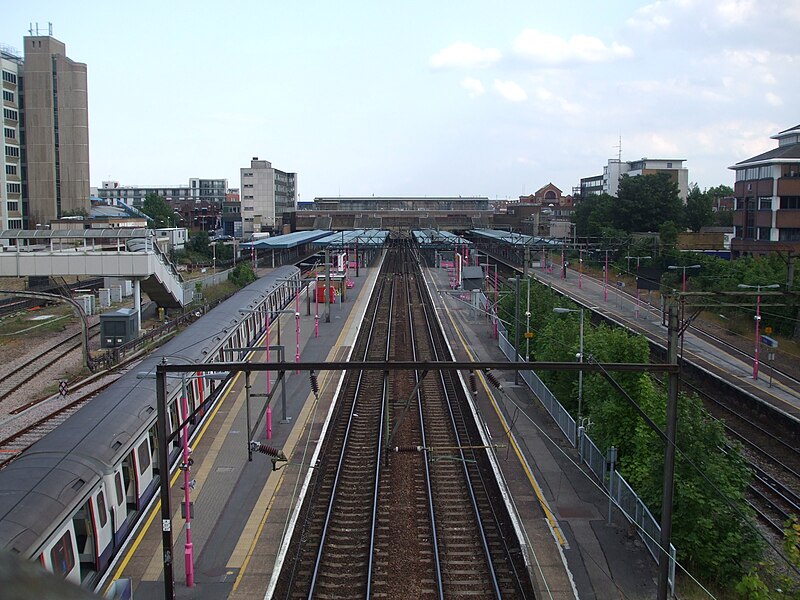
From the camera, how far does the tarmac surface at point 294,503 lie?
469 inches

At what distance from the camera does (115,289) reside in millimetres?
45906

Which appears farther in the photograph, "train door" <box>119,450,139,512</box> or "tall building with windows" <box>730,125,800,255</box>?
"tall building with windows" <box>730,125,800,255</box>

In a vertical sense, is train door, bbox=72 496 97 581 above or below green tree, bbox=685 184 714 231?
below

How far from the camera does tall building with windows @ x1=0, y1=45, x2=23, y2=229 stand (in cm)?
6238

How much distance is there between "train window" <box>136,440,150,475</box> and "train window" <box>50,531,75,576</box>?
3.33 metres

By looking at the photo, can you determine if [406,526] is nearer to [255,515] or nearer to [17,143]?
[255,515]

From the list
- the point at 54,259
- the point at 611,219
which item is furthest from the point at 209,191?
the point at 54,259

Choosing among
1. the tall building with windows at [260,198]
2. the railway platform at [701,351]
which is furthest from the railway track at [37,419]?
the tall building with windows at [260,198]

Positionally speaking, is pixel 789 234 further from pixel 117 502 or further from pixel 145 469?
pixel 117 502

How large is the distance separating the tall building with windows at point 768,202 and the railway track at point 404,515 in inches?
1260

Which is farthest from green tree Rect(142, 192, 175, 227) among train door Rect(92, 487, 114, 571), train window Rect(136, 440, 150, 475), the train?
train door Rect(92, 487, 114, 571)

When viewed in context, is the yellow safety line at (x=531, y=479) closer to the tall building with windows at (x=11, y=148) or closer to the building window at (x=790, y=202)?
the building window at (x=790, y=202)

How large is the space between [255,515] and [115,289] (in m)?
35.2

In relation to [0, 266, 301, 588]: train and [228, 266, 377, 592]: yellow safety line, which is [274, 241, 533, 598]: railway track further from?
[0, 266, 301, 588]: train
